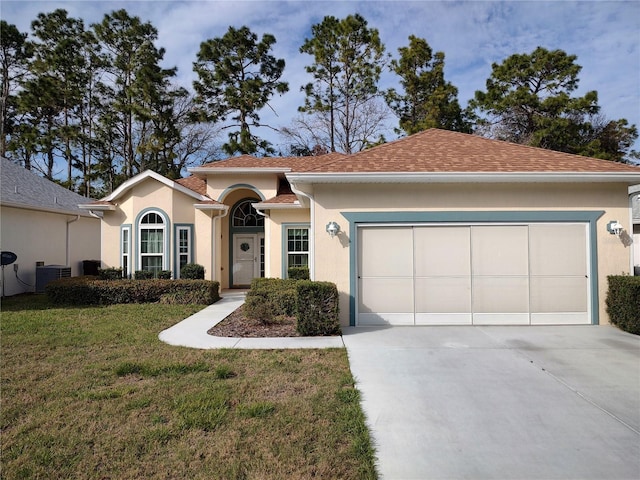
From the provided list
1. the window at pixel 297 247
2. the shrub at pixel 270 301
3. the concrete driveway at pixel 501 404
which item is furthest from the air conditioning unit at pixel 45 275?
the concrete driveway at pixel 501 404

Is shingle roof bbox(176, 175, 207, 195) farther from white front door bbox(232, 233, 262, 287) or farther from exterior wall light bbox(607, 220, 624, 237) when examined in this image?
exterior wall light bbox(607, 220, 624, 237)

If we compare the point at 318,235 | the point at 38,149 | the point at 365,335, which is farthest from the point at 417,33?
the point at 38,149

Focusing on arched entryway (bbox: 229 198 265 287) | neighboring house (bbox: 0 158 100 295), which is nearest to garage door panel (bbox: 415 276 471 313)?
arched entryway (bbox: 229 198 265 287)

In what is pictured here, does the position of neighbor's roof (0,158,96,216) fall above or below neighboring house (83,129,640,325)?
above

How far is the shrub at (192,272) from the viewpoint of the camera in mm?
13258

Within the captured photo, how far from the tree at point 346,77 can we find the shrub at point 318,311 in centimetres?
2039

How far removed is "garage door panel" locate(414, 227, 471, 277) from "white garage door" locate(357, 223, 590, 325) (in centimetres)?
2

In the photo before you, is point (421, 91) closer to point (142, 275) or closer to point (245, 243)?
point (245, 243)

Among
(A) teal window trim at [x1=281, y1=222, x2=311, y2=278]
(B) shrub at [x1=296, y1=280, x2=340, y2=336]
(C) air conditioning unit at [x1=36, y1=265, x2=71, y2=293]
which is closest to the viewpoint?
(B) shrub at [x1=296, y1=280, x2=340, y2=336]

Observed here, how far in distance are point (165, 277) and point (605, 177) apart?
12.8 meters

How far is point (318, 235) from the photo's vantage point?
838cm

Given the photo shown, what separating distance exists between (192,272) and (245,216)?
364cm

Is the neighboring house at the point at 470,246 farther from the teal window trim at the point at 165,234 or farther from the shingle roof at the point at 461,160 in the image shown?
the teal window trim at the point at 165,234

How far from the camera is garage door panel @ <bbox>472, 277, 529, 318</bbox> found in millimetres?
8422
